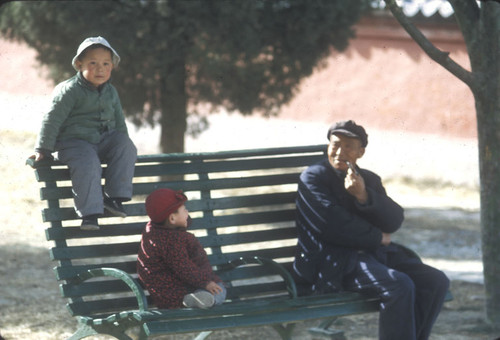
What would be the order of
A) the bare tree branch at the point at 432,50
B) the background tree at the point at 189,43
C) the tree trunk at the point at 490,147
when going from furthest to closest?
1. the background tree at the point at 189,43
2. the tree trunk at the point at 490,147
3. the bare tree branch at the point at 432,50

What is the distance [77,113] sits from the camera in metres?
4.44

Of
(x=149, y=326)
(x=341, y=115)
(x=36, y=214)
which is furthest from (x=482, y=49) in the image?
(x=341, y=115)

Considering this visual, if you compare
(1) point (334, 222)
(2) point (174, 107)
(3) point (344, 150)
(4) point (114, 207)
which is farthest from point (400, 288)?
(2) point (174, 107)

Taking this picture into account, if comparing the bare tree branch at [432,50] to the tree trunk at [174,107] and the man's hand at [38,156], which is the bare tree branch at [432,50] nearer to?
the man's hand at [38,156]

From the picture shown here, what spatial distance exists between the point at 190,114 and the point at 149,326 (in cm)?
686

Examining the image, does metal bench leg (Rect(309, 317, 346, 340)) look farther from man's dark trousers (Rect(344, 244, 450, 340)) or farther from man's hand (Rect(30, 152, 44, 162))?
man's hand (Rect(30, 152, 44, 162))

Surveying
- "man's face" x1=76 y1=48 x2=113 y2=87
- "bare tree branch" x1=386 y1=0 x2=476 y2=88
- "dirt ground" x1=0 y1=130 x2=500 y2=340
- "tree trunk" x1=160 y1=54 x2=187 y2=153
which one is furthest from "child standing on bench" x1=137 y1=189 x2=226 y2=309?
"tree trunk" x1=160 y1=54 x2=187 y2=153

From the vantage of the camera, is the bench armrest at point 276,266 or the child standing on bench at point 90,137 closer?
the child standing on bench at point 90,137

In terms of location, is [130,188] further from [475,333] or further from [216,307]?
[475,333]

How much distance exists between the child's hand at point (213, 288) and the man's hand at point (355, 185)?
0.90 metres

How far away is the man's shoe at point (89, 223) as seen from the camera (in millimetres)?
4340

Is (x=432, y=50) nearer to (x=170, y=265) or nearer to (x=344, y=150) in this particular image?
(x=344, y=150)

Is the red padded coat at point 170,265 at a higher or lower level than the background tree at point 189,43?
lower

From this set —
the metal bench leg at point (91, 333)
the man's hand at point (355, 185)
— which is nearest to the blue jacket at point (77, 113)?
the metal bench leg at point (91, 333)
